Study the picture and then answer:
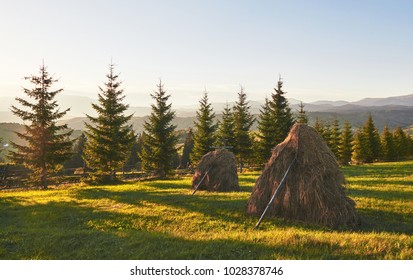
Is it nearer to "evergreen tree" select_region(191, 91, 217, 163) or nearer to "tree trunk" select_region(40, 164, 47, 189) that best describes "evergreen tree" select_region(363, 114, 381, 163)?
"evergreen tree" select_region(191, 91, 217, 163)

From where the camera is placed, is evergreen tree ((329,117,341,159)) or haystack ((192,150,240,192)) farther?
evergreen tree ((329,117,341,159))

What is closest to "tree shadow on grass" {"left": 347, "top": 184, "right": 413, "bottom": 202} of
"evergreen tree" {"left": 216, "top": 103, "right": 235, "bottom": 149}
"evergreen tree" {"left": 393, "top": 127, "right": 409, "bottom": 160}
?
"evergreen tree" {"left": 216, "top": 103, "right": 235, "bottom": 149}

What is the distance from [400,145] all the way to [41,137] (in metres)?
72.6

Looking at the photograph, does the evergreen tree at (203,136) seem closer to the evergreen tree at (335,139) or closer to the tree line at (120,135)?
the tree line at (120,135)

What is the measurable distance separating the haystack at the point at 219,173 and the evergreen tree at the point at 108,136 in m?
13.4

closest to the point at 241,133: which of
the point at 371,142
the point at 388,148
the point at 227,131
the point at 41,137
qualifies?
the point at 227,131

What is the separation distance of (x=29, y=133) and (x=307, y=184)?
86.2 ft

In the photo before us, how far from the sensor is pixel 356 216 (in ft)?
32.8

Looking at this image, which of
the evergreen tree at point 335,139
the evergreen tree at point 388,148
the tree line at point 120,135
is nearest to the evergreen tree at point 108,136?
the tree line at point 120,135

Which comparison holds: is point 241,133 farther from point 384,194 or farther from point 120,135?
point 384,194

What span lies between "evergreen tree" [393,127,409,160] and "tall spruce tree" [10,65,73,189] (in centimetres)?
6778

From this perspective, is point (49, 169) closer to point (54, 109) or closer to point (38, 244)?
point (54, 109)

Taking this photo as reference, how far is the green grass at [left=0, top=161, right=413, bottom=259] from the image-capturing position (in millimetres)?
6531
